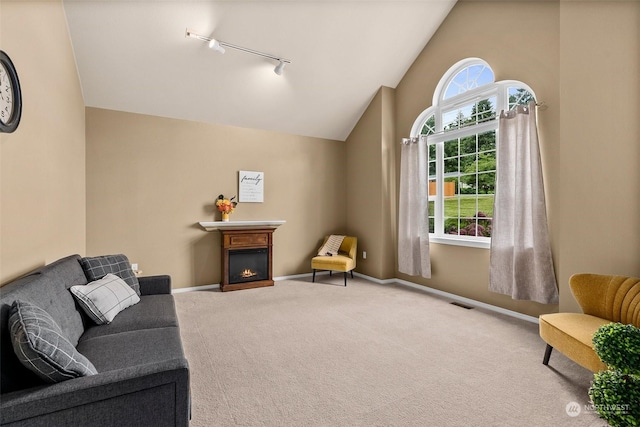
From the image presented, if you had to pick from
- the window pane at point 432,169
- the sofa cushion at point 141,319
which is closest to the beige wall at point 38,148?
the sofa cushion at point 141,319

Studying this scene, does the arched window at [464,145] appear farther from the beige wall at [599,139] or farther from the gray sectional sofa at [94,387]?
the gray sectional sofa at [94,387]

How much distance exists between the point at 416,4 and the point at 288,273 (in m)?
4.51

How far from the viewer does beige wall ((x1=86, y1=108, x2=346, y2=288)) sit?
4.23 metres

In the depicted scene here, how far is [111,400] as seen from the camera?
118 centimetres

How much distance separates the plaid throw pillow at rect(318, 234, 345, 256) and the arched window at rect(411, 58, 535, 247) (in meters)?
1.64

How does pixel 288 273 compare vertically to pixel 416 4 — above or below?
below

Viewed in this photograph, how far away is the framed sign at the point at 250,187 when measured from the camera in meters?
5.08

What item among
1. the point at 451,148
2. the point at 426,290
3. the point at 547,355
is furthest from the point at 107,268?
the point at 451,148

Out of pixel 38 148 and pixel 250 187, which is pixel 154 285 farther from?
pixel 250 187

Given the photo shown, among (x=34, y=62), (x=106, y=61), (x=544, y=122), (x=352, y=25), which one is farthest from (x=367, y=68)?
(x=34, y=62)

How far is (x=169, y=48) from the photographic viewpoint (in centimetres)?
372

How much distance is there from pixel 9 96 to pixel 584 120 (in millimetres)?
4144

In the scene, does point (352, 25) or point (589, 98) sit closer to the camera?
point (589, 98)

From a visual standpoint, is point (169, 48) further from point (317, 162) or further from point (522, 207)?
point (522, 207)
